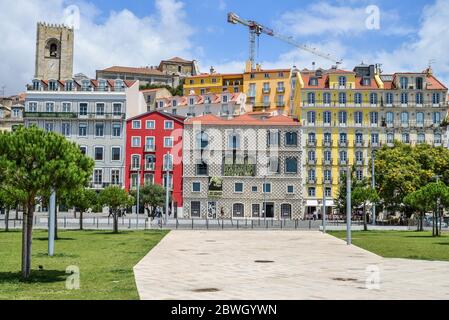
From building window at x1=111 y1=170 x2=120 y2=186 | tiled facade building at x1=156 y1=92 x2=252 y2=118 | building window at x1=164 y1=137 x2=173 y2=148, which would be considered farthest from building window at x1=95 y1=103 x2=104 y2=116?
tiled facade building at x1=156 y1=92 x2=252 y2=118

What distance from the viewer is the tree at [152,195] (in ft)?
226

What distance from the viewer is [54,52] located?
116562 millimetres

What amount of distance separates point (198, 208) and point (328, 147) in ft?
63.7

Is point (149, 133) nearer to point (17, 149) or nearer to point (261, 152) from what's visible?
point (261, 152)

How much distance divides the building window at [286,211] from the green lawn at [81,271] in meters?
44.8

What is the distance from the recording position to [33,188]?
15.8 meters

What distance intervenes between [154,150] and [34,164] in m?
59.8

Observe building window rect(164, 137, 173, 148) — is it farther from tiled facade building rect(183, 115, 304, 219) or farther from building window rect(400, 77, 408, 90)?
building window rect(400, 77, 408, 90)

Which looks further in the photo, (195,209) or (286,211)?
(195,209)

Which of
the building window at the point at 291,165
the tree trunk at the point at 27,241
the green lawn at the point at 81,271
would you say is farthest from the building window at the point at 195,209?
the tree trunk at the point at 27,241

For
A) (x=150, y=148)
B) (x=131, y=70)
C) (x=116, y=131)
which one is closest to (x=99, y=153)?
(x=116, y=131)

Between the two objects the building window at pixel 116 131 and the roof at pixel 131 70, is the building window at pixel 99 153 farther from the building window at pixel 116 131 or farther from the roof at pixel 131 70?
the roof at pixel 131 70

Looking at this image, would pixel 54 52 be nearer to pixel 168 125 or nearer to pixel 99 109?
pixel 99 109
